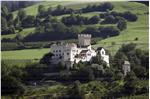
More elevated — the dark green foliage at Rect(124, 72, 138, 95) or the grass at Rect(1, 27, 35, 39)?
the grass at Rect(1, 27, 35, 39)

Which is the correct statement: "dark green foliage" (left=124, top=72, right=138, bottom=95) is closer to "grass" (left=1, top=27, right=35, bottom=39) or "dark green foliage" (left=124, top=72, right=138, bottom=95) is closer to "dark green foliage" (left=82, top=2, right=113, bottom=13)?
"dark green foliage" (left=82, top=2, right=113, bottom=13)

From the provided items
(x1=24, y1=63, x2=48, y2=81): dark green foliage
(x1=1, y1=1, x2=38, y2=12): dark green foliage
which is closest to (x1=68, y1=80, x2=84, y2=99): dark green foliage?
(x1=24, y1=63, x2=48, y2=81): dark green foliage

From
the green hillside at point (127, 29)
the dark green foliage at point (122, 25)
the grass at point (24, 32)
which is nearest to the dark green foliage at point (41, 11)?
the green hillside at point (127, 29)

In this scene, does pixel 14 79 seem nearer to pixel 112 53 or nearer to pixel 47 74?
pixel 47 74

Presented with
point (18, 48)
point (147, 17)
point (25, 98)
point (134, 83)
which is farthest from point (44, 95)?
point (147, 17)

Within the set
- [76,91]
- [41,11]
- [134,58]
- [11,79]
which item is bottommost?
[76,91]

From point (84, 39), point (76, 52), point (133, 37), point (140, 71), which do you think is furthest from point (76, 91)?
point (133, 37)

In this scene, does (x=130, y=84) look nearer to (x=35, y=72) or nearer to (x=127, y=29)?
(x=127, y=29)
